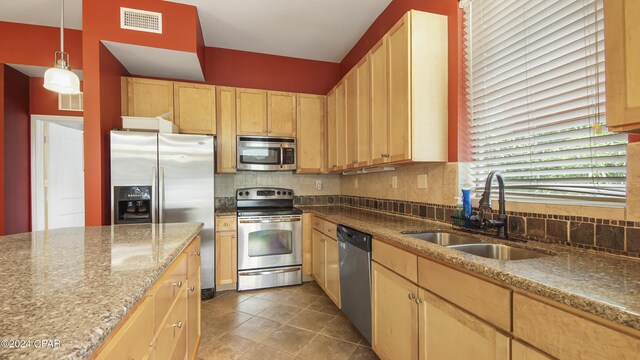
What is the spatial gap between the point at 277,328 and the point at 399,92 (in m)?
2.16

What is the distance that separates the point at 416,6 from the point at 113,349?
2.82 meters

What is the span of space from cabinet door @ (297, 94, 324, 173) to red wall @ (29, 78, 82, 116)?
2778 mm

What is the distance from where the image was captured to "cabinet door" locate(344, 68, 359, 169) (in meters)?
2.72

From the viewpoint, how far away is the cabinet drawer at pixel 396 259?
1438 millimetres

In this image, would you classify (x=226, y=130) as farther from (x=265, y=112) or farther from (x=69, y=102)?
(x=69, y=102)

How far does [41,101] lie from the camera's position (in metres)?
3.27

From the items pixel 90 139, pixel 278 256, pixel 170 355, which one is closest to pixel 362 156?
pixel 278 256

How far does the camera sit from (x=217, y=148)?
10.7ft

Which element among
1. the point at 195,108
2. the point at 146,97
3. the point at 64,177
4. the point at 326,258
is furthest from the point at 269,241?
the point at 64,177

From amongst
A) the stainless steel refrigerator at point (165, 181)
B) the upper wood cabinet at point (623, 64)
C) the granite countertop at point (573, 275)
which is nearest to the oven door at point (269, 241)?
the stainless steel refrigerator at point (165, 181)

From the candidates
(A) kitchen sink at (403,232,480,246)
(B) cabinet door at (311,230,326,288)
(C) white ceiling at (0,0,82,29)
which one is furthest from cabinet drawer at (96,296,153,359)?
(C) white ceiling at (0,0,82,29)

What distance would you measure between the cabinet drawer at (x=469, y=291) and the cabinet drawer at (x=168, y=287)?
1182mm

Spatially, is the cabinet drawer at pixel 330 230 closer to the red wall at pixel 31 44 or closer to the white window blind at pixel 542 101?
the white window blind at pixel 542 101

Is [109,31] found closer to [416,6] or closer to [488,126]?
[416,6]
